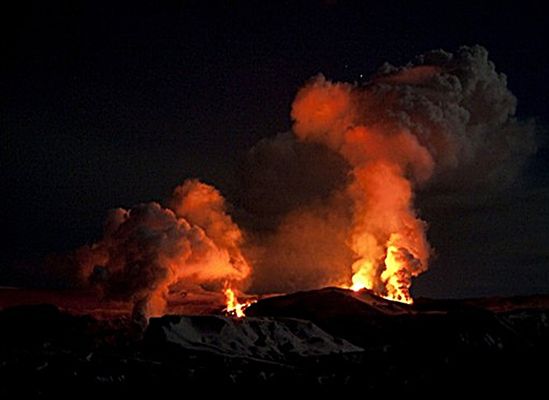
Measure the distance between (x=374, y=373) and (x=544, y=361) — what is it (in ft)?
129

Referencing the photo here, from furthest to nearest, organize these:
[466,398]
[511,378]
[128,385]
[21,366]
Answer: [21,366] < [128,385] < [511,378] < [466,398]

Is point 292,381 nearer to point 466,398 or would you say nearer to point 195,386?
point 195,386

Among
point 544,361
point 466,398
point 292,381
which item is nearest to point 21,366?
point 292,381

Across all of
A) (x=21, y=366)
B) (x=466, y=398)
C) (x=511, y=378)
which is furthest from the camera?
(x=21, y=366)

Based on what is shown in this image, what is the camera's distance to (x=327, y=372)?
18988 centimetres

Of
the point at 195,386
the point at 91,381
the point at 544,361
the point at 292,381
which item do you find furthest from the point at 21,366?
the point at 544,361

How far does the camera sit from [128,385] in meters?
168

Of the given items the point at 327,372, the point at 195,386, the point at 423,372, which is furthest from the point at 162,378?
the point at 423,372

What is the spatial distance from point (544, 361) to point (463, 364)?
59.7ft

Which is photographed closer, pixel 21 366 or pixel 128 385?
pixel 128 385

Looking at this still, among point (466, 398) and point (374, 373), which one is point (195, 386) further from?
point (466, 398)

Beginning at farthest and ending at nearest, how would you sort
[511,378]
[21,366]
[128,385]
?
1. [21,366]
2. [128,385]
3. [511,378]

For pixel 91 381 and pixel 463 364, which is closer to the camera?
pixel 91 381

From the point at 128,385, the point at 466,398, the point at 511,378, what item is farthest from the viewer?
the point at 128,385
